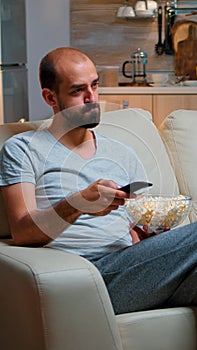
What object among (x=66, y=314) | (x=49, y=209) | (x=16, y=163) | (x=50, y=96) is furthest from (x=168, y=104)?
(x=66, y=314)

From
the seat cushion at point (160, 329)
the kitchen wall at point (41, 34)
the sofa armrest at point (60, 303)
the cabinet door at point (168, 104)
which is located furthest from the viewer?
the kitchen wall at point (41, 34)

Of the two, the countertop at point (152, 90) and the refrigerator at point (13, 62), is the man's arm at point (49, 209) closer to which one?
the refrigerator at point (13, 62)

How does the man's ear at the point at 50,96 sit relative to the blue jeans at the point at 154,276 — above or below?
above

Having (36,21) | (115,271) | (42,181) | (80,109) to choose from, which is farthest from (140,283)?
(36,21)

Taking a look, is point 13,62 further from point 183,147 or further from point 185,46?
point 183,147

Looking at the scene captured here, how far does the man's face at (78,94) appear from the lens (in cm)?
236

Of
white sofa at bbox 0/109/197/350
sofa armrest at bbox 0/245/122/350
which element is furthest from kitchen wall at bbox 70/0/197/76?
sofa armrest at bbox 0/245/122/350

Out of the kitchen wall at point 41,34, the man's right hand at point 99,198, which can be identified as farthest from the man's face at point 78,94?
the kitchen wall at point 41,34

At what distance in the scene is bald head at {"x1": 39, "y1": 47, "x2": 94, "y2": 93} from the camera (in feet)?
7.82

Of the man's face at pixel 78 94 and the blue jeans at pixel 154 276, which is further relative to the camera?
the man's face at pixel 78 94

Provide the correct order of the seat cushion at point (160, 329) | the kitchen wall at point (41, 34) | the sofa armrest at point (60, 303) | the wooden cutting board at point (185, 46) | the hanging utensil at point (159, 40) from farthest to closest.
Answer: the hanging utensil at point (159, 40) < the wooden cutting board at point (185, 46) < the kitchen wall at point (41, 34) < the seat cushion at point (160, 329) < the sofa armrest at point (60, 303)

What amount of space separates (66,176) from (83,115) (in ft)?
0.67

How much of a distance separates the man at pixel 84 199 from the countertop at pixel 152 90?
256 centimetres

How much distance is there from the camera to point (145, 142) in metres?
2.77
